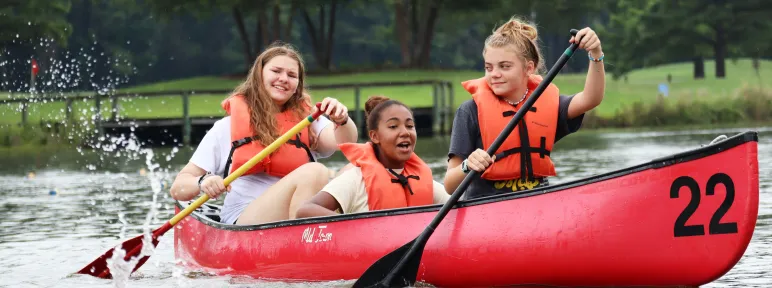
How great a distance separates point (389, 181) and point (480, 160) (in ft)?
2.51

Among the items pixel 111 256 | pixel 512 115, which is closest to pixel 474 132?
pixel 512 115

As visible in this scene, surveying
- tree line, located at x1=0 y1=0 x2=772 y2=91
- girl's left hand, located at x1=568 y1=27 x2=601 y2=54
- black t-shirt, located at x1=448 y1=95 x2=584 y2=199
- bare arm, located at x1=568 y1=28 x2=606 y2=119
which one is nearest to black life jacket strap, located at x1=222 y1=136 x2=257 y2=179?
black t-shirt, located at x1=448 y1=95 x2=584 y2=199

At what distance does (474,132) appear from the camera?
6.08 metres

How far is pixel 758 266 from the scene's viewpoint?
6754 mm

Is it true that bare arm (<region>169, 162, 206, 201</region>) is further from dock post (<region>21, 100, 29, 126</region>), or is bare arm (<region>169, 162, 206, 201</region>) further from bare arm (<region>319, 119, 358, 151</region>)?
dock post (<region>21, 100, 29, 126</region>)

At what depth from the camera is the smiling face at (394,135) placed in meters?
6.08

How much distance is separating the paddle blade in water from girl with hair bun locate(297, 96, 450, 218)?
387 mm

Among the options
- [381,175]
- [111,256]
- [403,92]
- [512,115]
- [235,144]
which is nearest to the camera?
[512,115]

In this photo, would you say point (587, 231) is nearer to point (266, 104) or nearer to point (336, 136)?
point (336, 136)

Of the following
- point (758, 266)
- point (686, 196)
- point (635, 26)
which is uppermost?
point (635, 26)

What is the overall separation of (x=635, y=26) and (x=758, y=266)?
4070cm

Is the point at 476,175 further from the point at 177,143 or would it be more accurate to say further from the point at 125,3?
the point at 125,3

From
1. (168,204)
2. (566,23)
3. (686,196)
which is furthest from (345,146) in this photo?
(566,23)

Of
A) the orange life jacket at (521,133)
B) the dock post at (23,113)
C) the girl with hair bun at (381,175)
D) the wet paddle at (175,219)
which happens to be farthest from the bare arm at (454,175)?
the dock post at (23,113)
